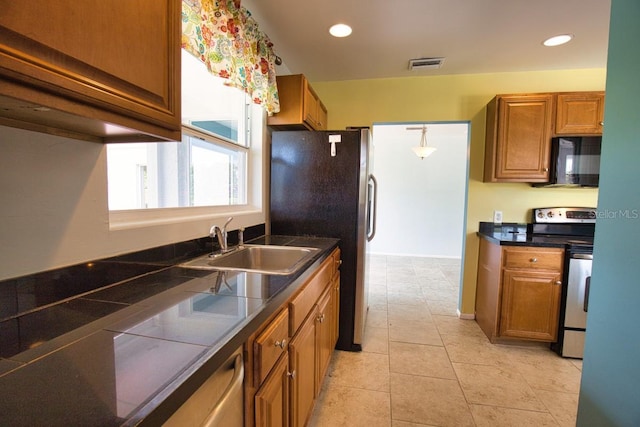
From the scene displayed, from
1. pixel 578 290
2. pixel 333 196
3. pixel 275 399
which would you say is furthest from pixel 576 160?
pixel 275 399

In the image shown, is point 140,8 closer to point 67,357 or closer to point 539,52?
point 67,357

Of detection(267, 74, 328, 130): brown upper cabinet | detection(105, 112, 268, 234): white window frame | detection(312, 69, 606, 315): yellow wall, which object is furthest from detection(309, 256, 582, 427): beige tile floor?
detection(267, 74, 328, 130): brown upper cabinet

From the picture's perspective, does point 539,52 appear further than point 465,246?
No

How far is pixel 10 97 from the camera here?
50 centimetres

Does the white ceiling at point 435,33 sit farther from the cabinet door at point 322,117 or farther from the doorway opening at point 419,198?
the doorway opening at point 419,198

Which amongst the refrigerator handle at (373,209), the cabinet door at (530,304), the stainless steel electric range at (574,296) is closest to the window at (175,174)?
the refrigerator handle at (373,209)

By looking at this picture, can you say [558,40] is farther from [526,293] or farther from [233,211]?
[233,211]

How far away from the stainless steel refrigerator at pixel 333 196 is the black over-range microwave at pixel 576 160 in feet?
5.53

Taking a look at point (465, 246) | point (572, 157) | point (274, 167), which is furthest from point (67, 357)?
point (572, 157)

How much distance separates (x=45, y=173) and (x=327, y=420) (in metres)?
1.70

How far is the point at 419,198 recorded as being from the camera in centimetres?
562

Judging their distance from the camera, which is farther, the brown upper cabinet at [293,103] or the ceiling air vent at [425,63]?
the ceiling air vent at [425,63]

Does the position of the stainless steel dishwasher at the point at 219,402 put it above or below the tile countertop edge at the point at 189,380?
below

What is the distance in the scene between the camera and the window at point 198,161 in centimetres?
129
